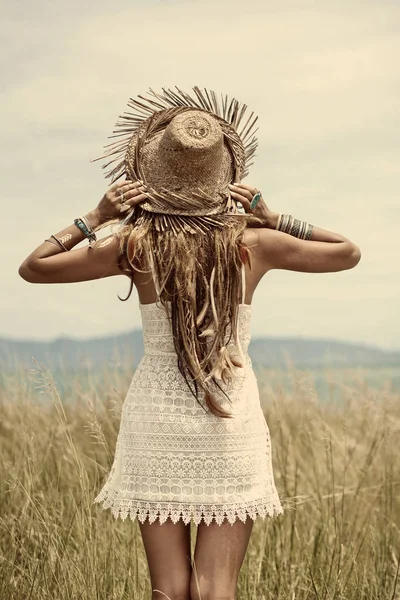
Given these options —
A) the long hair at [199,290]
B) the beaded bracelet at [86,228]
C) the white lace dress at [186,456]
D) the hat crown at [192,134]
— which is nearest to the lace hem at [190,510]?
the white lace dress at [186,456]

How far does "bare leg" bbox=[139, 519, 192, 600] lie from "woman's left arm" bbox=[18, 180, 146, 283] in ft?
3.50

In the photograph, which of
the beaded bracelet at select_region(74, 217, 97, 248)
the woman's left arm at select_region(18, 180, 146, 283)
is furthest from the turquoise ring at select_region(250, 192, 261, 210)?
the beaded bracelet at select_region(74, 217, 97, 248)

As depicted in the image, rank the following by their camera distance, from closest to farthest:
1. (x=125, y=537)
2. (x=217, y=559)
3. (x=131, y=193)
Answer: (x=217, y=559) < (x=131, y=193) < (x=125, y=537)

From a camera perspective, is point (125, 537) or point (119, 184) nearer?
point (119, 184)

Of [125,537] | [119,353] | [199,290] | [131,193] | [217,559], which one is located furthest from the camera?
[119,353]

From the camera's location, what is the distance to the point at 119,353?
26.5 ft

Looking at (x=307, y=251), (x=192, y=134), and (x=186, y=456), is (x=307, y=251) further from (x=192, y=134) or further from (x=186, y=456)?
(x=186, y=456)

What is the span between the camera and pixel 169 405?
3.78m

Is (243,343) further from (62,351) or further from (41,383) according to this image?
(62,351)

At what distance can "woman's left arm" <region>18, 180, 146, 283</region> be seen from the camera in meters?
3.88

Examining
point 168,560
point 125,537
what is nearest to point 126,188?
point 168,560

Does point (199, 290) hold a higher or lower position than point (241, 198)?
lower

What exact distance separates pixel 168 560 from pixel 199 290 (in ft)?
3.55

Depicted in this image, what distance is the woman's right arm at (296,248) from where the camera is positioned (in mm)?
3887
